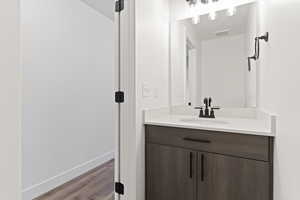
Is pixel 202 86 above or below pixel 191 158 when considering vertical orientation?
above

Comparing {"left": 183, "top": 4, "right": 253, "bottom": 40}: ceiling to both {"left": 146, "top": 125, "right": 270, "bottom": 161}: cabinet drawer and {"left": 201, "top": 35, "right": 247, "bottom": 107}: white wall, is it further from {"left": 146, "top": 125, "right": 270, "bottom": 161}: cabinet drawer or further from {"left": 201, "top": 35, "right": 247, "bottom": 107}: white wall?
{"left": 146, "top": 125, "right": 270, "bottom": 161}: cabinet drawer

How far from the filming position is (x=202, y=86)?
201cm

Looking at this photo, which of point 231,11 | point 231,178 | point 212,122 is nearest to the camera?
point 231,178

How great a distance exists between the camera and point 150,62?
169 cm

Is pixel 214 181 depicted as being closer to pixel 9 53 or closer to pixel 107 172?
pixel 9 53

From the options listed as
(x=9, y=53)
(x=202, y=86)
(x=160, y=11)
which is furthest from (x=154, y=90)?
(x=9, y=53)

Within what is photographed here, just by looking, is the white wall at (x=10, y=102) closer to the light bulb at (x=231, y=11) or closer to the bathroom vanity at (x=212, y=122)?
the bathroom vanity at (x=212, y=122)

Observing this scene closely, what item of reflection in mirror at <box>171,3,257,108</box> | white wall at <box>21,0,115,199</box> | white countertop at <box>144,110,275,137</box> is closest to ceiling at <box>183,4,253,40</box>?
reflection in mirror at <box>171,3,257,108</box>

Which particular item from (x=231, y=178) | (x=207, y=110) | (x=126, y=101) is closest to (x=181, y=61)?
(x=207, y=110)

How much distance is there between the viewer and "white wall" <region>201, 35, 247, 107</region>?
1802mm

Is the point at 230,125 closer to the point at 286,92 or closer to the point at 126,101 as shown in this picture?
the point at 286,92

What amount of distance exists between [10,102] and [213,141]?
3.93ft

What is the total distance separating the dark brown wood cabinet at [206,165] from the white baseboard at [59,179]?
1207 millimetres

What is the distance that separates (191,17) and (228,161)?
4.97ft
